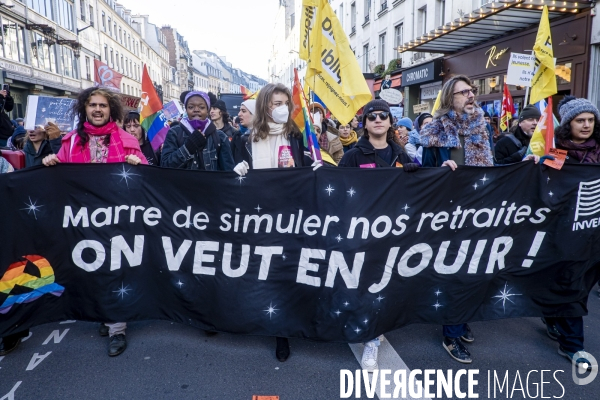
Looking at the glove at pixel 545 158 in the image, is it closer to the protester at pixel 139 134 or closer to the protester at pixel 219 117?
the protester at pixel 219 117

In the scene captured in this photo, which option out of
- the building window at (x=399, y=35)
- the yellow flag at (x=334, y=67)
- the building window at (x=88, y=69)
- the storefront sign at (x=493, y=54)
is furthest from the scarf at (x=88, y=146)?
the building window at (x=88, y=69)

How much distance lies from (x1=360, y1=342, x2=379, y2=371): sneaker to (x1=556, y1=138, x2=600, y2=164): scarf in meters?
2.30

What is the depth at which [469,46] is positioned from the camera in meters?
15.5

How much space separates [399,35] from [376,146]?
1864cm

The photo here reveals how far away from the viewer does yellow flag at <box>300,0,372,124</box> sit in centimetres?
383

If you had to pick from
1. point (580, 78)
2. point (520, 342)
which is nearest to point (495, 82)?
point (580, 78)

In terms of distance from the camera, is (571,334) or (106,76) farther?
(106,76)

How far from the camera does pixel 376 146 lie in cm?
350

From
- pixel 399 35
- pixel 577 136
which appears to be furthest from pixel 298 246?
pixel 399 35

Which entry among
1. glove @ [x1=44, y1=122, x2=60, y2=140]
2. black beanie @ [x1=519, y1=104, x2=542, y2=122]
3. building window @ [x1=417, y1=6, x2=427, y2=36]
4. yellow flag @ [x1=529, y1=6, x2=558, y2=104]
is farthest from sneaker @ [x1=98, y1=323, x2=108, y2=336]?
building window @ [x1=417, y1=6, x2=427, y2=36]

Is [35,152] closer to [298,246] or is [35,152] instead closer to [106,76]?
[106,76]

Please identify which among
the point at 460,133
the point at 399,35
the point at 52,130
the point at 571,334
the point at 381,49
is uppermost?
the point at 399,35

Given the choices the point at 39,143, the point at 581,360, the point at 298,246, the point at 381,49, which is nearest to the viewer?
the point at 581,360

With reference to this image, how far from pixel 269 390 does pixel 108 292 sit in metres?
1.45
